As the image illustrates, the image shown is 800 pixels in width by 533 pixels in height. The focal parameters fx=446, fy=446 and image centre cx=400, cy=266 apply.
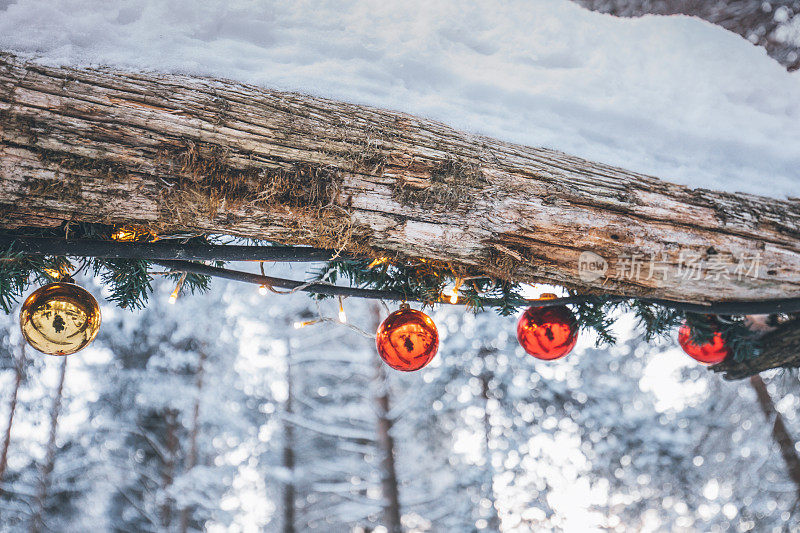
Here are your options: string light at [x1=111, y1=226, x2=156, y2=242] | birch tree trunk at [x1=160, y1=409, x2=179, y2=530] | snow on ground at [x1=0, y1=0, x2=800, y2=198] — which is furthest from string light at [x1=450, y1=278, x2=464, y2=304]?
birch tree trunk at [x1=160, y1=409, x2=179, y2=530]

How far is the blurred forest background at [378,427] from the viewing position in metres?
6.26

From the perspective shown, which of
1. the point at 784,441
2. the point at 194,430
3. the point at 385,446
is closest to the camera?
the point at 784,441

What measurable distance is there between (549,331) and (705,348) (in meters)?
0.89

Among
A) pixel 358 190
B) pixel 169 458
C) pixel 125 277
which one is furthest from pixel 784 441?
pixel 169 458

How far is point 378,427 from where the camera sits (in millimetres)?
6047

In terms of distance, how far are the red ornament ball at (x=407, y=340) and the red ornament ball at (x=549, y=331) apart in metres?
0.45

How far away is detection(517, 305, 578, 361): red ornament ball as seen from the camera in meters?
1.81

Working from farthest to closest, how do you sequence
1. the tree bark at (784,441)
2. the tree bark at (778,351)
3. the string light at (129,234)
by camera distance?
the tree bark at (784,441)
the tree bark at (778,351)
the string light at (129,234)

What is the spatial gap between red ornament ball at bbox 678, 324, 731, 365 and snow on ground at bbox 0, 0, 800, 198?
68 cm

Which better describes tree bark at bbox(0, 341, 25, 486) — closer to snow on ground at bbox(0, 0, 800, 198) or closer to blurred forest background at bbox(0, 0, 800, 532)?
blurred forest background at bbox(0, 0, 800, 532)

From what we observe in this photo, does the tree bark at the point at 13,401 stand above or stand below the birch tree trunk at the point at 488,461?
above

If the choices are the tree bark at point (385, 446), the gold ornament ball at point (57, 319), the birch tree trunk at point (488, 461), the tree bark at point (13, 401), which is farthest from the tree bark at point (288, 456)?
the gold ornament ball at point (57, 319)

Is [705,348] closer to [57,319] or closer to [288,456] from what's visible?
[57,319]

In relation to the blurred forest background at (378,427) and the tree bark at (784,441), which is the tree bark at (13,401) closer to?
the blurred forest background at (378,427)
